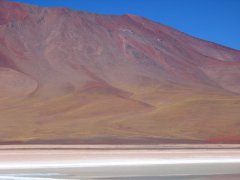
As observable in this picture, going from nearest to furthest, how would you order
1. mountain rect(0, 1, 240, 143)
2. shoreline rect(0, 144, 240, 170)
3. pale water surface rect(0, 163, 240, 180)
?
pale water surface rect(0, 163, 240, 180), shoreline rect(0, 144, 240, 170), mountain rect(0, 1, 240, 143)

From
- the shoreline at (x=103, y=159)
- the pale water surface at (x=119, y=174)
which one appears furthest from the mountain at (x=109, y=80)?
the pale water surface at (x=119, y=174)

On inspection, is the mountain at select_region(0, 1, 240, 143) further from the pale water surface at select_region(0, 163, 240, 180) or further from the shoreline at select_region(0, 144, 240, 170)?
the pale water surface at select_region(0, 163, 240, 180)

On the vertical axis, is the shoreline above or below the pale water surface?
above

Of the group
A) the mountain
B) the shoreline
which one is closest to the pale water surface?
the shoreline

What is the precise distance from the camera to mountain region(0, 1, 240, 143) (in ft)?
214

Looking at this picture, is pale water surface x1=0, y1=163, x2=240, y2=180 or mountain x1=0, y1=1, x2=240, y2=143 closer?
pale water surface x1=0, y1=163, x2=240, y2=180

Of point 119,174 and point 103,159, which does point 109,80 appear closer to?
point 103,159

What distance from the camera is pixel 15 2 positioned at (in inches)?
4432

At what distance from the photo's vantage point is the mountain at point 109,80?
6519 cm

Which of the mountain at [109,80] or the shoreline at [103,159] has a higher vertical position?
the mountain at [109,80]

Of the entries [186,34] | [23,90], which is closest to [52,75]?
[23,90]

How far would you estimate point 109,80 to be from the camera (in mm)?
94688

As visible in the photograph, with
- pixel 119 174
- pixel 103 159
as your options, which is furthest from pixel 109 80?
pixel 119 174

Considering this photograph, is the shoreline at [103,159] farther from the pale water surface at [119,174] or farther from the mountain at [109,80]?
the mountain at [109,80]
